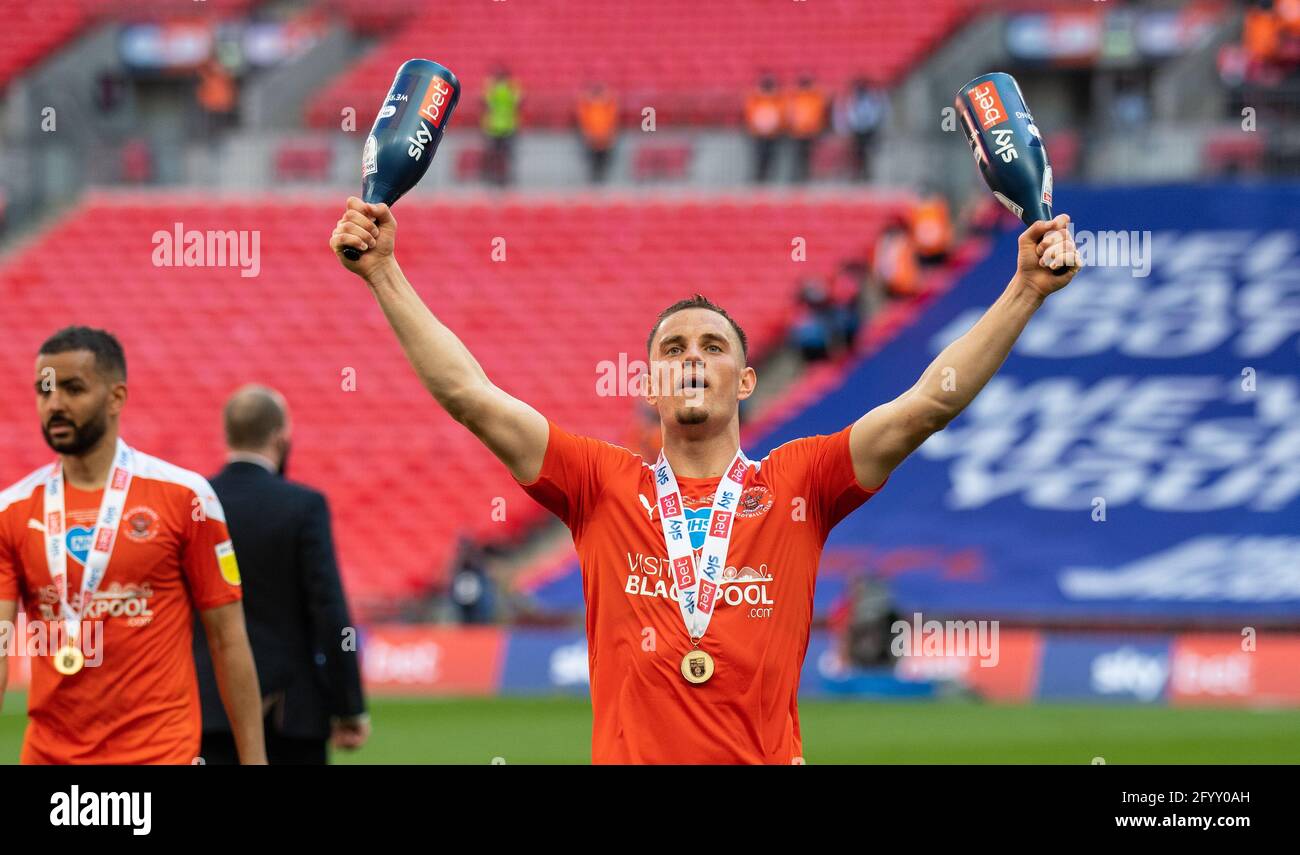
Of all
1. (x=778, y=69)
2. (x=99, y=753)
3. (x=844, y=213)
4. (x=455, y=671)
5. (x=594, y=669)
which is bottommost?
(x=455, y=671)

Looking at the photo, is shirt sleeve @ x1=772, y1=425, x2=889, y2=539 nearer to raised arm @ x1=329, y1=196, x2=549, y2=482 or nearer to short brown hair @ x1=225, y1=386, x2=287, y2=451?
raised arm @ x1=329, y1=196, x2=549, y2=482

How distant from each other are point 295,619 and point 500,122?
20537 millimetres

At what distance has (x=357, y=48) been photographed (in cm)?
3175

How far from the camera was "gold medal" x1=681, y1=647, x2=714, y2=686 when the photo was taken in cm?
484

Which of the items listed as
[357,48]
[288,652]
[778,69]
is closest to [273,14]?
[357,48]

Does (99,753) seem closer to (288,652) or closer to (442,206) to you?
(288,652)

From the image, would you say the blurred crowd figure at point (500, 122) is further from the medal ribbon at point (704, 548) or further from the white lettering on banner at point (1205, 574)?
the medal ribbon at point (704, 548)

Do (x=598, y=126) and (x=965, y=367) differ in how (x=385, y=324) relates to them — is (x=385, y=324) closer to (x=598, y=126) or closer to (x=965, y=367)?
(x=598, y=126)

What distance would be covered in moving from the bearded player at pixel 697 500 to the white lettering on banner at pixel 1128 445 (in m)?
17.7

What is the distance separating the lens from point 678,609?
16.1 feet

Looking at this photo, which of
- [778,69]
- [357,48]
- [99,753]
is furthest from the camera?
[357,48]

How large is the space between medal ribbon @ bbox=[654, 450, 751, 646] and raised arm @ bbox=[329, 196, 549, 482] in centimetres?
36
